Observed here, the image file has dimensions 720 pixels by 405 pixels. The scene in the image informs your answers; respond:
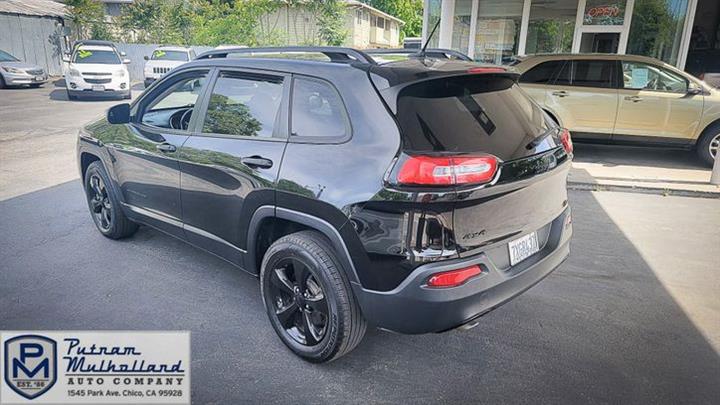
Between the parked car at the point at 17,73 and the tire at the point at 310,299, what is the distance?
66.4 feet

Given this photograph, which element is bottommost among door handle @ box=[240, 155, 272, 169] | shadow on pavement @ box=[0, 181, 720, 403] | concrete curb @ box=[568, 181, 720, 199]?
shadow on pavement @ box=[0, 181, 720, 403]

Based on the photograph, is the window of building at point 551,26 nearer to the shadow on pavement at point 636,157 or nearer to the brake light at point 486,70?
the shadow on pavement at point 636,157

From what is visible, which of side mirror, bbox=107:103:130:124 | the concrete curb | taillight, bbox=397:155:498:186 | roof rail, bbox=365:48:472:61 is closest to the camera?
taillight, bbox=397:155:498:186

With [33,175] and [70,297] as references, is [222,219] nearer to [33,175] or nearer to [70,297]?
[70,297]

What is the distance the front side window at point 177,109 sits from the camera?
3781 mm

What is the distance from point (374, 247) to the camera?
98.7 inches

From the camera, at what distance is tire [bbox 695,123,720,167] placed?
311 inches

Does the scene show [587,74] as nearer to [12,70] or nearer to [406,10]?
[12,70]

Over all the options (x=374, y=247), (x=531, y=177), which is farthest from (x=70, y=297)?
(x=531, y=177)

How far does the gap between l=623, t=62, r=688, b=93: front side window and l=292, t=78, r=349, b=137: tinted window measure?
7247 millimetres

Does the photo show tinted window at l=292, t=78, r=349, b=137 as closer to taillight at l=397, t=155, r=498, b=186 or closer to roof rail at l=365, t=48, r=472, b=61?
taillight at l=397, t=155, r=498, b=186

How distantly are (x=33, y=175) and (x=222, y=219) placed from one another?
17.5 ft

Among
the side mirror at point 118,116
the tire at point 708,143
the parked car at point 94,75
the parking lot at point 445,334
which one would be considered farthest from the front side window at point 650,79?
the parked car at point 94,75

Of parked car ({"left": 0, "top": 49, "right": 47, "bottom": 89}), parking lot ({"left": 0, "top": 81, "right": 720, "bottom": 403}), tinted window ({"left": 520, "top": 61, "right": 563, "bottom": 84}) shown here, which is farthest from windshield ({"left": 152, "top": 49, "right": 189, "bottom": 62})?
parking lot ({"left": 0, "top": 81, "right": 720, "bottom": 403})
